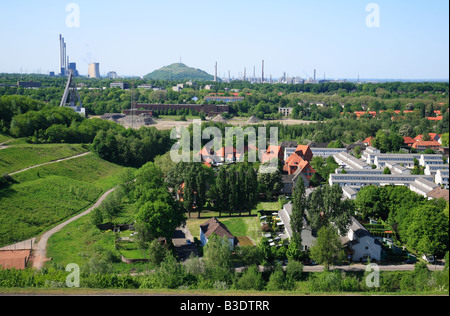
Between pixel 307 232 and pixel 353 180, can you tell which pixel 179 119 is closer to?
pixel 353 180

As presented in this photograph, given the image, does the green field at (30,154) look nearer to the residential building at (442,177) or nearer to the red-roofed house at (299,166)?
the red-roofed house at (299,166)

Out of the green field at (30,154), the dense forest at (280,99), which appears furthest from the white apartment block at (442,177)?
the dense forest at (280,99)

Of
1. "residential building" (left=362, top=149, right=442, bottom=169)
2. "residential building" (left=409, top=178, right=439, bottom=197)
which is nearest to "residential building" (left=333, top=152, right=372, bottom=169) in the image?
"residential building" (left=362, top=149, right=442, bottom=169)

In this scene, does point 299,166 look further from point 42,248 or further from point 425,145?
point 425,145

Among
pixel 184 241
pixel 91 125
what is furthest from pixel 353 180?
pixel 91 125

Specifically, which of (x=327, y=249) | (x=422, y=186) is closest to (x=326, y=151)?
(x=422, y=186)
